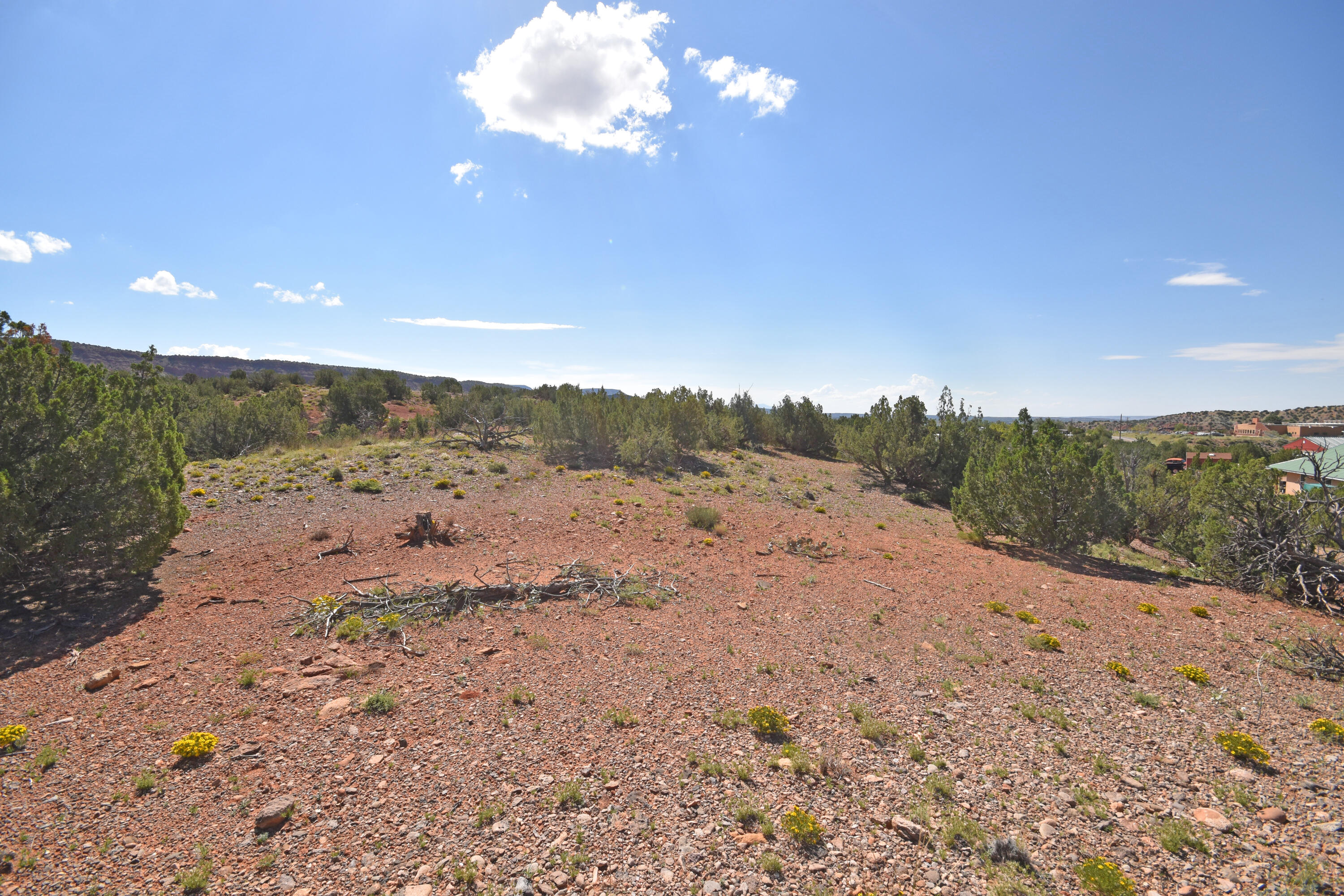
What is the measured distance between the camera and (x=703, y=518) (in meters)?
14.0

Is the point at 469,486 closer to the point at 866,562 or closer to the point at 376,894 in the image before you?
the point at 866,562

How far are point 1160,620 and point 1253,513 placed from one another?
458cm

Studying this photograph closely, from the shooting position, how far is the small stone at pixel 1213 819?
3.94 meters

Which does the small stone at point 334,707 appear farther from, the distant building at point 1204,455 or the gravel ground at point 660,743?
the distant building at point 1204,455

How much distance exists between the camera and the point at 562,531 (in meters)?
12.9

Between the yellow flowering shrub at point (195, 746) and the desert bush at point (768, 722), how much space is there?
17.0 feet

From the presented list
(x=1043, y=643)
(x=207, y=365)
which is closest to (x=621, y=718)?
(x=1043, y=643)

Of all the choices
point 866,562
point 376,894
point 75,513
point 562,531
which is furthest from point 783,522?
point 75,513

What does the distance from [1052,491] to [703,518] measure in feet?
29.7

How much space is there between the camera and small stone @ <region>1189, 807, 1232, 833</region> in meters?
3.94

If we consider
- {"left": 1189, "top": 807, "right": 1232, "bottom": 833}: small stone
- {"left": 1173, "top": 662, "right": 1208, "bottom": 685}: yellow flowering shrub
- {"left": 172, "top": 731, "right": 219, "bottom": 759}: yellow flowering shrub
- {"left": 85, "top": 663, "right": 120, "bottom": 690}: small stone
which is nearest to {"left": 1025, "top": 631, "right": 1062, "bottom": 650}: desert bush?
{"left": 1173, "top": 662, "right": 1208, "bottom": 685}: yellow flowering shrub

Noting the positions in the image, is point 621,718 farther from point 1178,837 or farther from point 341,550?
point 341,550

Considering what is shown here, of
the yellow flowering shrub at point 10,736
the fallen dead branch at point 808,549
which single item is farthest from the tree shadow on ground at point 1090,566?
the yellow flowering shrub at point 10,736

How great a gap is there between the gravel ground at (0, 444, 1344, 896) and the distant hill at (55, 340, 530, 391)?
146ft
